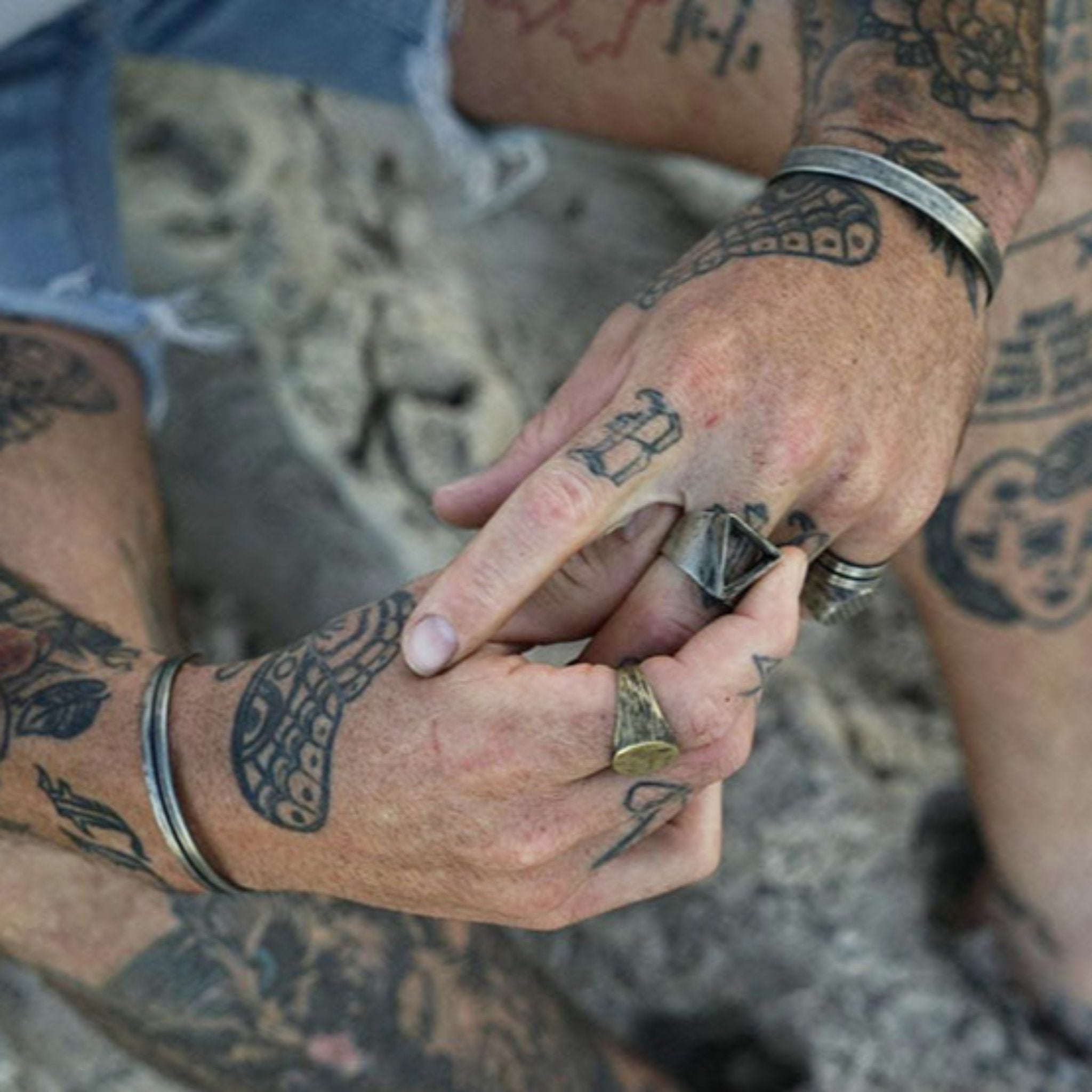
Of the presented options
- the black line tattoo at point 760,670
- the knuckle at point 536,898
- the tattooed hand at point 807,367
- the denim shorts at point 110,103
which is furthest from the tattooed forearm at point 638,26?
the knuckle at point 536,898

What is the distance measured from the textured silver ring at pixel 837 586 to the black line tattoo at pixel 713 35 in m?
0.54

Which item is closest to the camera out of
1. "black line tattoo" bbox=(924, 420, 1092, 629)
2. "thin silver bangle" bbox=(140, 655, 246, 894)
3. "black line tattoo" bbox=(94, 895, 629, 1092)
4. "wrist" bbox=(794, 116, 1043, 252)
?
"thin silver bangle" bbox=(140, 655, 246, 894)

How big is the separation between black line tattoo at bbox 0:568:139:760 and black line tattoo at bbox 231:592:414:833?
0.13 meters

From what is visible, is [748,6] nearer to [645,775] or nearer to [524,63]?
[524,63]

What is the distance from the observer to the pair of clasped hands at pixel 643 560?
90cm

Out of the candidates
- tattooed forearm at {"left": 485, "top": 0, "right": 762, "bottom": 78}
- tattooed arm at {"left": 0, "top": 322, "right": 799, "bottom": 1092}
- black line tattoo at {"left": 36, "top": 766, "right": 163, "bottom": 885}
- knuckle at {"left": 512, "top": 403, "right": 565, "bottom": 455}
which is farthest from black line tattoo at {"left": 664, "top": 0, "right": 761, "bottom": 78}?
black line tattoo at {"left": 36, "top": 766, "right": 163, "bottom": 885}

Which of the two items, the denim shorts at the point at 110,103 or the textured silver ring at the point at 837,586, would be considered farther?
the denim shorts at the point at 110,103

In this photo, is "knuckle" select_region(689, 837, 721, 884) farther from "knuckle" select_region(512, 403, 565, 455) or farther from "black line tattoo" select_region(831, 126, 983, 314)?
"black line tattoo" select_region(831, 126, 983, 314)

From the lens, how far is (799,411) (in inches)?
38.6

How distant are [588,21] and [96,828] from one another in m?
0.89

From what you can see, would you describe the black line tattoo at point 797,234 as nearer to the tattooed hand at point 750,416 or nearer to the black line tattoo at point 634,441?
the tattooed hand at point 750,416

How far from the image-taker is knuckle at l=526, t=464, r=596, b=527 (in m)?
0.91

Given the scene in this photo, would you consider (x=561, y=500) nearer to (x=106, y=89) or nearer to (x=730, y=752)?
(x=730, y=752)

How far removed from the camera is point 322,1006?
1.27 metres
